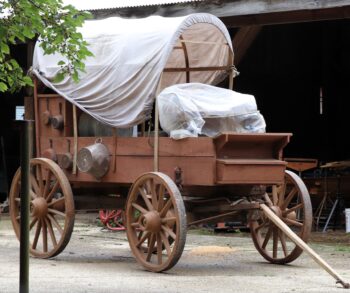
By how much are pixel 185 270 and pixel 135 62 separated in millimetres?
2432

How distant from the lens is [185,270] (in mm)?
9688

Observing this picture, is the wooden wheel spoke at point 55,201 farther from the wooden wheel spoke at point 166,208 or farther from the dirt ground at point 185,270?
the wooden wheel spoke at point 166,208

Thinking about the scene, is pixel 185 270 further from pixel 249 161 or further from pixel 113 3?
pixel 113 3

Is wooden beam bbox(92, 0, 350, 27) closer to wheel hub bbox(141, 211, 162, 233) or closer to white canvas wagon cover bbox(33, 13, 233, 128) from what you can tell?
white canvas wagon cover bbox(33, 13, 233, 128)

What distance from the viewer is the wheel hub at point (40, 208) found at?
1048cm

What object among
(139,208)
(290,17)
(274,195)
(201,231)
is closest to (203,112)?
(139,208)

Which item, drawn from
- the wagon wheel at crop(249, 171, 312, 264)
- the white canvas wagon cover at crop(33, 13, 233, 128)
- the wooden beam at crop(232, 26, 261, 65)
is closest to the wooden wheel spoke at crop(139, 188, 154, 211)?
the white canvas wagon cover at crop(33, 13, 233, 128)

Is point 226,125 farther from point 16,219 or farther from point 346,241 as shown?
point 346,241

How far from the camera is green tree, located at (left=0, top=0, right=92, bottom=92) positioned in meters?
5.87

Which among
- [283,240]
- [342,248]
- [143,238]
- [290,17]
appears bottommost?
[342,248]

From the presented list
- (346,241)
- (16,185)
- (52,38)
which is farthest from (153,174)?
(346,241)

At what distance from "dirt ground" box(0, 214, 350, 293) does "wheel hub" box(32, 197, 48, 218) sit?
0.56 meters


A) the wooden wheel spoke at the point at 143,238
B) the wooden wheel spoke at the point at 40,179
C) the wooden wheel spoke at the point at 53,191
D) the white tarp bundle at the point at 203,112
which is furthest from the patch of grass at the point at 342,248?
the wooden wheel spoke at the point at 40,179

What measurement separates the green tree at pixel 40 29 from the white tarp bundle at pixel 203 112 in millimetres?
2967
